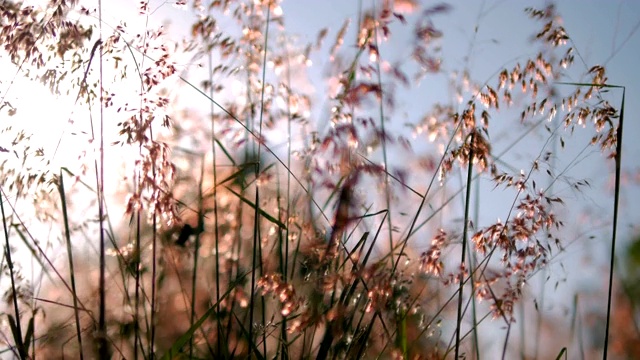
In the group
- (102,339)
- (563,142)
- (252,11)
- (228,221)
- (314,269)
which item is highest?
(252,11)

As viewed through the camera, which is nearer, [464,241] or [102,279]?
[102,279]

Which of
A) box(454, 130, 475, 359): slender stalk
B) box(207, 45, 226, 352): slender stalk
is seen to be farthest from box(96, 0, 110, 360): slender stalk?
box(454, 130, 475, 359): slender stalk

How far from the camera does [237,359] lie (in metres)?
2.02

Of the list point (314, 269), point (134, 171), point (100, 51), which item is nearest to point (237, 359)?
point (314, 269)

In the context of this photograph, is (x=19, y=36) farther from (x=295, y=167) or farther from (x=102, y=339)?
(x=102, y=339)

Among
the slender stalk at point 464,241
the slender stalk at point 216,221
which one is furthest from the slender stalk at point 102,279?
the slender stalk at point 464,241

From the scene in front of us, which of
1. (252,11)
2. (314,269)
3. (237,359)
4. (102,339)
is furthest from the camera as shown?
(252,11)

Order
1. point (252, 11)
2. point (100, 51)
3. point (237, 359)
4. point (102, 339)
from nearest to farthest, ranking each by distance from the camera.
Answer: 1. point (102, 339)
2. point (237, 359)
3. point (100, 51)
4. point (252, 11)

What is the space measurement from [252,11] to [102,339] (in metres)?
1.21

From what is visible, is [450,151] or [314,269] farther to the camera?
[450,151]

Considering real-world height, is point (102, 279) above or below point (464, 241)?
below

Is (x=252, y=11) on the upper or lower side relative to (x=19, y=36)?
upper

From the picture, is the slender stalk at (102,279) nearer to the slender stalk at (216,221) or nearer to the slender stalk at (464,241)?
the slender stalk at (216,221)

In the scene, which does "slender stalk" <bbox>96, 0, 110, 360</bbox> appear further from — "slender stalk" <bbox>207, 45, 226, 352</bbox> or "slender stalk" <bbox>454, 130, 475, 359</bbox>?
"slender stalk" <bbox>454, 130, 475, 359</bbox>
